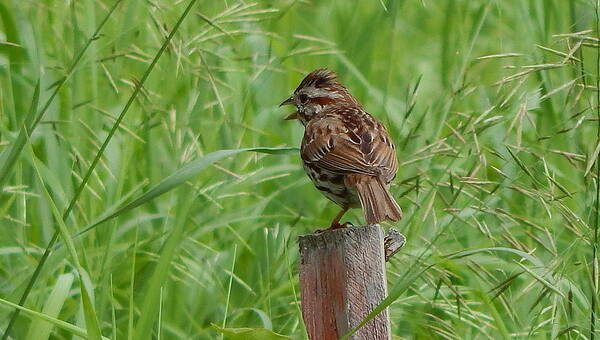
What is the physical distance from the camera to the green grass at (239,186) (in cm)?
353

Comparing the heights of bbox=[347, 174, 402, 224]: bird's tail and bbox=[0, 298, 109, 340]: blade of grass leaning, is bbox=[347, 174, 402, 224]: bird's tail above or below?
above

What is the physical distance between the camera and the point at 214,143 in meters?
4.92

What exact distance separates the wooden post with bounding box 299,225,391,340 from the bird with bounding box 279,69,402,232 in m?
0.52

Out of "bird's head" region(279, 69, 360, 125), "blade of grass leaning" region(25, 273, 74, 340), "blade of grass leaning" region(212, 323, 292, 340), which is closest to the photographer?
"blade of grass leaning" region(212, 323, 292, 340)

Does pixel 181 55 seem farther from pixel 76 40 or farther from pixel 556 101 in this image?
pixel 556 101

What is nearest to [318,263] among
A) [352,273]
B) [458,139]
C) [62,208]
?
[352,273]

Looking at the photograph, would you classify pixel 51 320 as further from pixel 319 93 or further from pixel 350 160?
pixel 319 93

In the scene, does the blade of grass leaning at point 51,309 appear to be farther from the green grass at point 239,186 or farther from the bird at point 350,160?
the bird at point 350,160

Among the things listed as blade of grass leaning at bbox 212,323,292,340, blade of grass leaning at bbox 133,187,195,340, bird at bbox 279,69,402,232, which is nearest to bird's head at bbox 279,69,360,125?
bird at bbox 279,69,402,232

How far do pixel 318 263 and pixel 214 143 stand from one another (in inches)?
86.8

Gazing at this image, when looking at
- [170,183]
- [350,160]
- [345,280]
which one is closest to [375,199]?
[350,160]

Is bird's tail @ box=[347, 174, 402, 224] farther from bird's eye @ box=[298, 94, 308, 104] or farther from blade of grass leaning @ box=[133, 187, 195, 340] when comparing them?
bird's eye @ box=[298, 94, 308, 104]

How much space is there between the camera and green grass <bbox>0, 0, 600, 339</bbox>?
3533 mm

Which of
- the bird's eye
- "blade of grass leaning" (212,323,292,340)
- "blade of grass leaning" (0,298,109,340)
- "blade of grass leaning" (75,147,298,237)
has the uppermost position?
the bird's eye
